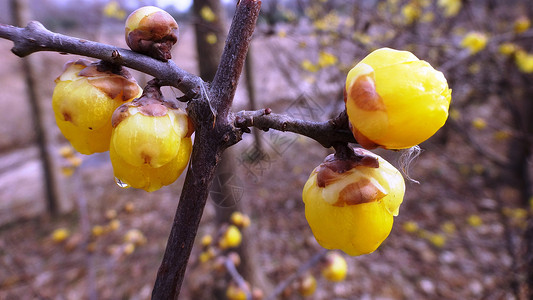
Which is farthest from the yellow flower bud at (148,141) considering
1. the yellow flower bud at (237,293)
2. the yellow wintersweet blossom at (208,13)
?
the yellow wintersweet blossom at (208,13)

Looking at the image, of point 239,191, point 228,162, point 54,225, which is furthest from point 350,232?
point 54,225

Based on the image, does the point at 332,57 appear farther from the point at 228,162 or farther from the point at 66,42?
the point at 66,42

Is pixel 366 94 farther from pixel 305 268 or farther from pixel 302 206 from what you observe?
pixel 302 206

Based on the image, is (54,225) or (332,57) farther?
(54,225)

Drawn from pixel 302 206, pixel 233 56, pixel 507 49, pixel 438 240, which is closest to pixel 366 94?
pixel 233 56

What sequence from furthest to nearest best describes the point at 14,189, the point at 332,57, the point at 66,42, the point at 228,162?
the point at 14,189 → the point at 332,57 → the point at 228,162 → the point at 66,42

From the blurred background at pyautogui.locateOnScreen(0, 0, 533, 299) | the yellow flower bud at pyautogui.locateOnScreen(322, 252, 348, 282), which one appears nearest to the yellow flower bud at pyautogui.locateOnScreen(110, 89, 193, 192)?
the blurred background at pyautogui.locateOnScreen(0, 0, 533, 299)
